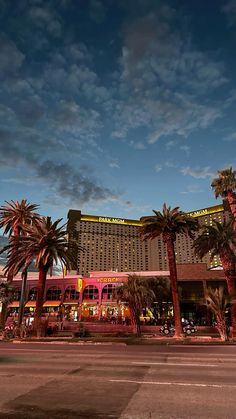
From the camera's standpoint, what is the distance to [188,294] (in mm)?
60312

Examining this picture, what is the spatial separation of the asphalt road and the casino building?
16214 centimetres

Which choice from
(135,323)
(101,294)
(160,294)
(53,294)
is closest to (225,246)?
→ (135,323)

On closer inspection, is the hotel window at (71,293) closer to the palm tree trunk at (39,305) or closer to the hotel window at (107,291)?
the hotel window at (107,291)

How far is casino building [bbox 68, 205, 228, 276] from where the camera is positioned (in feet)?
585

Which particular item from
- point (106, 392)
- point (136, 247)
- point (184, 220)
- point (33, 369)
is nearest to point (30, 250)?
point (184, 220)

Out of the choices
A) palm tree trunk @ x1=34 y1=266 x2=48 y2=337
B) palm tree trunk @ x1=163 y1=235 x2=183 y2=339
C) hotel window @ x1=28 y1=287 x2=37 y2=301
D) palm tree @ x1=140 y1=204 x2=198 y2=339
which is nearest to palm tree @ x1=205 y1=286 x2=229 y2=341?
palm tree trunk @ x1=163 y1=235 x2=183 y2=339

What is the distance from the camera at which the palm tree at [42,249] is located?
36719mm

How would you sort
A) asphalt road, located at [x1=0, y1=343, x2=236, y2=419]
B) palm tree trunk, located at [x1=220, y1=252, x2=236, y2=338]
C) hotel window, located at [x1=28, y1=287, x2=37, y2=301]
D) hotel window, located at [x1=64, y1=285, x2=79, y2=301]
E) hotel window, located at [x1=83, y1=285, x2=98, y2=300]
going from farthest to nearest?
hotel window, located at [x1=28, y1=287, x2=37, y2=301] < hotel window, located at [x1=64, y1=285, x2=79, y2=301] < hotel window, located at [x1=83, y1=285, x2=98, y2=300] < palm tree trunk, located at [x1=220, y1=252, x2=236, y2=338] < asphalt road, located at [x1=0, y1=343, x2=236, y2=419]

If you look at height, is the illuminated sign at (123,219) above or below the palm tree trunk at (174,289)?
above

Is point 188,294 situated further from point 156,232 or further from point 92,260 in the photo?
point 92,260

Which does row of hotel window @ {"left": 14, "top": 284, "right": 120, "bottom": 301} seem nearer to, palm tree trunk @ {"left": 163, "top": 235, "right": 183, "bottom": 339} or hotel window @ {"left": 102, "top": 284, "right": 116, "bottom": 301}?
hotel window @ {"left": 102, "top": 284, "right": 116, "bottom": 301}

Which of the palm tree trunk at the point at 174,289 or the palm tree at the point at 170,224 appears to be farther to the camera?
the palm tree at the point at 170,224

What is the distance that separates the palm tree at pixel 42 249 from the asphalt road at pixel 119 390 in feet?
76.1

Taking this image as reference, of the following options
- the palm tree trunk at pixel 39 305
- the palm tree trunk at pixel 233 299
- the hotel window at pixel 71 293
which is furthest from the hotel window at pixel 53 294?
the palm tree trunk at pixel 233 299
